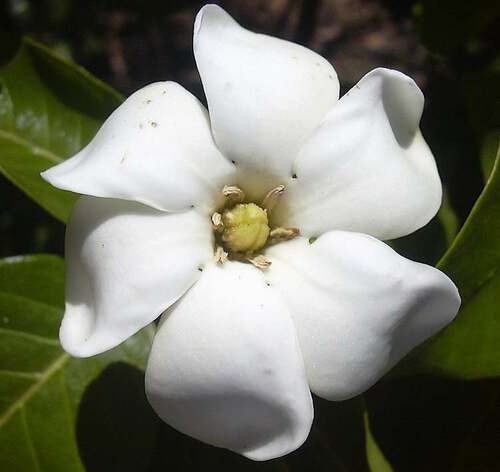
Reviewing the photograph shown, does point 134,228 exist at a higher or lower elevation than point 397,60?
higher

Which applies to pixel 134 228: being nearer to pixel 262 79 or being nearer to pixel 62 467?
pixel 262 79

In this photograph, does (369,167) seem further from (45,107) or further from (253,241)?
(45,107)

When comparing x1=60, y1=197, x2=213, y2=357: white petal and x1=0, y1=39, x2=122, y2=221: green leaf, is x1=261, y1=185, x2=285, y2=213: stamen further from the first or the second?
x1=0, y1=39, x2=122, y2=221: green leaf

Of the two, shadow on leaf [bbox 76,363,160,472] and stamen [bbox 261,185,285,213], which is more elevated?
stamen [bbox 261,185,285,213]

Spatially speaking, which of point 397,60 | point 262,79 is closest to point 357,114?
point 262,79

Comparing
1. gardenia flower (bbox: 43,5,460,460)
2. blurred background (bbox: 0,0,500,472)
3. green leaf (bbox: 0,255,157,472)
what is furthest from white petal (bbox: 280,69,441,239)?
green leaf (bbox: 0,255,157,472)

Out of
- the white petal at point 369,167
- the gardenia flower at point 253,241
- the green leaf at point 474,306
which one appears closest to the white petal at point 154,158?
the gardenia flower at point 253,241

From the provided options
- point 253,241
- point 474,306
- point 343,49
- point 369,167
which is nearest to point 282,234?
point 253,241
